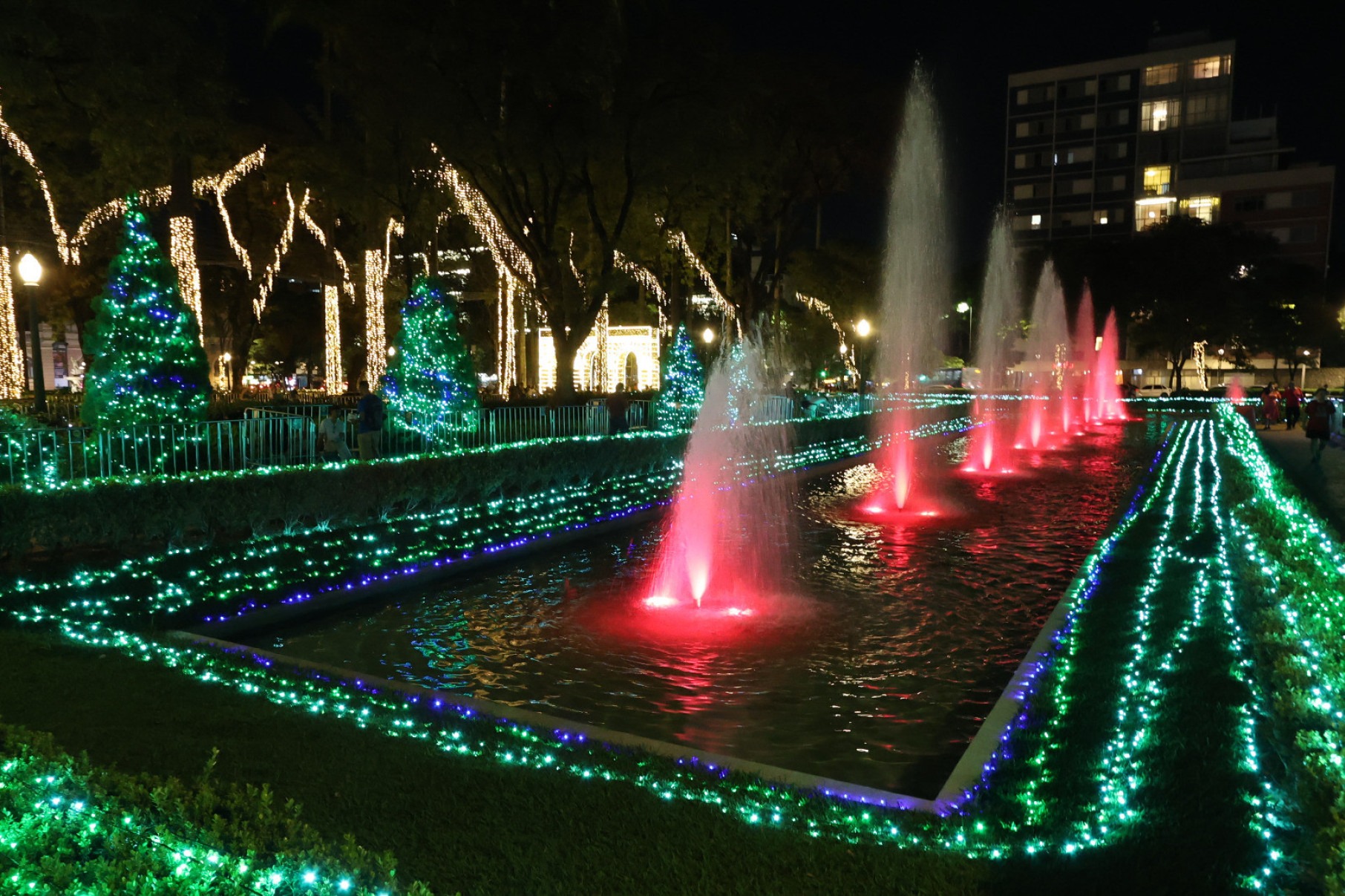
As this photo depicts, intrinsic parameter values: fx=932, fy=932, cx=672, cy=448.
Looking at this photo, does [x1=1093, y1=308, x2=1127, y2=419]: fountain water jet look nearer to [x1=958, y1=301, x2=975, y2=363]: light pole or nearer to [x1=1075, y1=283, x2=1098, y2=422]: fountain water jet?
[x1=1075, y1=283, x2=1098, y2=422]: fountain water jet

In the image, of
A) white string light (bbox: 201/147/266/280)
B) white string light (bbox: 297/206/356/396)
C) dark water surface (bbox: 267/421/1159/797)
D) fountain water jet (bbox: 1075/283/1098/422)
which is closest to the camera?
dark water surface (bbox: 267/421/1159/797)

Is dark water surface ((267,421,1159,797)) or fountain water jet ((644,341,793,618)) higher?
fountain water jet ((644,341,793,618))

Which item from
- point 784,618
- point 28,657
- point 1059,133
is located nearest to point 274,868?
point 28,657

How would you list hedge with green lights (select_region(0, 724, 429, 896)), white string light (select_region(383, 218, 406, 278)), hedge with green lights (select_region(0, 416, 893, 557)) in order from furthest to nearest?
white string light (select_region(383, 218, 406, 278))
hedge with green lights (select_region(0, 416, 893, 557))
hedge with green lights (select_region(0, 724, 429, 896))

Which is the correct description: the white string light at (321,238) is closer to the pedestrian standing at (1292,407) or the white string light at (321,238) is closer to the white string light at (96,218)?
the white string light at (96,218)

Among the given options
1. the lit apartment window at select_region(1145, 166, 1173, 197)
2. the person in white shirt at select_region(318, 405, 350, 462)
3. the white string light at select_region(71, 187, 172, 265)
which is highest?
the lit apartment window at select_region(1145, 166, 1173, 197)

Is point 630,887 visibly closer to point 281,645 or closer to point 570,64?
point 281,645

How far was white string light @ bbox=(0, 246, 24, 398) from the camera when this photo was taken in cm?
2378

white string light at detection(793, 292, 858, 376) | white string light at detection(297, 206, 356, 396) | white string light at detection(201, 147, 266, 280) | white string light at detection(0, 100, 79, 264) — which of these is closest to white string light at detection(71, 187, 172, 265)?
white string light at detection(0, 100, 79, 264)

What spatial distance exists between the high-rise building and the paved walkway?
5983cm

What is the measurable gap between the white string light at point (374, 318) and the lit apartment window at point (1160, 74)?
84272 millimetres

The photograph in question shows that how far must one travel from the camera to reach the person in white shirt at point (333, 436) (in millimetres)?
17969

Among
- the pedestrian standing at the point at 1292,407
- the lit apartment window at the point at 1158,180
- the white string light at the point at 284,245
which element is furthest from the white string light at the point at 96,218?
the lit apartment window at the point at 1158,180

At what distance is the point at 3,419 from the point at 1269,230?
292ft
